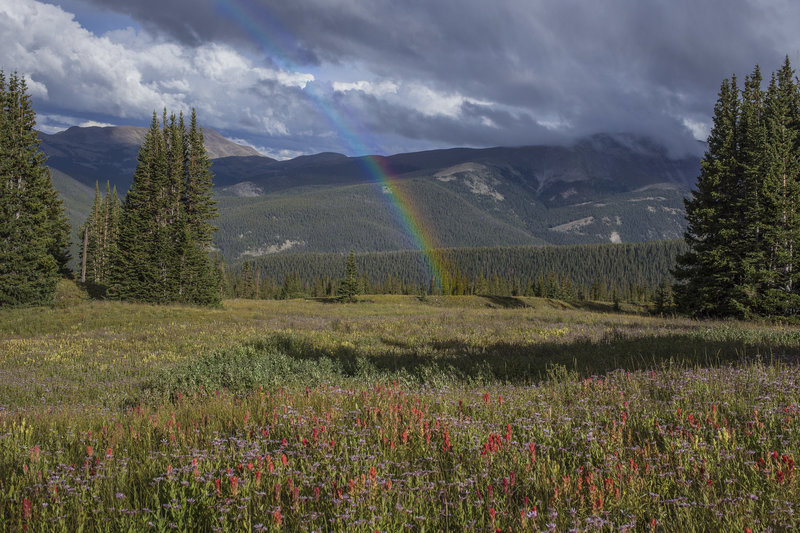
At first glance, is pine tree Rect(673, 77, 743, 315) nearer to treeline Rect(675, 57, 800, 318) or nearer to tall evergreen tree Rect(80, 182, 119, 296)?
treeline Rect(675, 57, 800, 318)

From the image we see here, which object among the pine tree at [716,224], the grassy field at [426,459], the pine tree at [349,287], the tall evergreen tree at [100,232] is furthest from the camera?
the pine tree at [349,287]

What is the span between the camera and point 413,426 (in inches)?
174

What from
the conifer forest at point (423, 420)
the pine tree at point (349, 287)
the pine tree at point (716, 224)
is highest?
the pine tree at point (716, 224)

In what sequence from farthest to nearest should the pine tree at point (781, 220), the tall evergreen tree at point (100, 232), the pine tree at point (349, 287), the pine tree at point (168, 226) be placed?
the pine tree at point (349, 287)
the tall evergreen tree at point (100, 232)
the pine tree at point (168, 226)
the pine tree at point (781, 220)

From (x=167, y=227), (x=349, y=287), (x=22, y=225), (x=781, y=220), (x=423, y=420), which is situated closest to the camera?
(x=423, y=420)

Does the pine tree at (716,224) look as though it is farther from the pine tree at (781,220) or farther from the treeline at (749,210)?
the pine tree at (781,220)

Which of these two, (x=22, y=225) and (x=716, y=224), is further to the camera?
Answer: (x=22, y=225)

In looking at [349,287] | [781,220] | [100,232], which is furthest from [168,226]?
[781,220]

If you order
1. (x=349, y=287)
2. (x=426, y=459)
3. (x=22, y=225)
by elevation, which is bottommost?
(x=349, y=287)

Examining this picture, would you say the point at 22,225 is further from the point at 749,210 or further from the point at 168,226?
the point at 749,210

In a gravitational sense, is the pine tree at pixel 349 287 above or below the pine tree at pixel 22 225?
below

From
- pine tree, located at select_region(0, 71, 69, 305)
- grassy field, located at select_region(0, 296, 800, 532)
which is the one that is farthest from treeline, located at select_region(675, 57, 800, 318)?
pine tree, located at select_region(0, 71, 69, 305)

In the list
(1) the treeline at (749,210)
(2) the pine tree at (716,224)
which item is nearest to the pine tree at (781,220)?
(1) the treeline at (749,210)

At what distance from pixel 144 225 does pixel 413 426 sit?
156 feet
